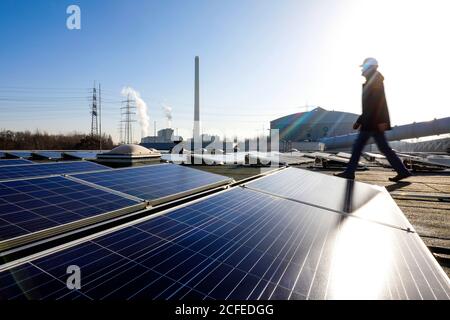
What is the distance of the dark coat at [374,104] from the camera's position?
759 cm

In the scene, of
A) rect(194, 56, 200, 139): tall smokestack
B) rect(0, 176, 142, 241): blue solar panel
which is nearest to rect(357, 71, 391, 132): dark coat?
rect(0, 176, 142, 241): blue solar panel

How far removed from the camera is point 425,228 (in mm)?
4871

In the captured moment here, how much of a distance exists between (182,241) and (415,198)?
753 cm

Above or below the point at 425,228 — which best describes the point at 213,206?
above

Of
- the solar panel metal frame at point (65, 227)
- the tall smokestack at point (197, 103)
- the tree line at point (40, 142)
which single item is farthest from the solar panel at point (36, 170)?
the tall smokestack at point (197, 103)

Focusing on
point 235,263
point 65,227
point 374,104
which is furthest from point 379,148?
point 65,227

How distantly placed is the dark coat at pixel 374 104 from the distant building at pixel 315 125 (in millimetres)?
77832

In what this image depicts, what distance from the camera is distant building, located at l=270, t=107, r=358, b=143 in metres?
86.8

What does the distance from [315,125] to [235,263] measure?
94775 mm

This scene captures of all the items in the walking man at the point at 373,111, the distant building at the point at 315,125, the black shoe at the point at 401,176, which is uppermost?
the distant building at the point at 315,125

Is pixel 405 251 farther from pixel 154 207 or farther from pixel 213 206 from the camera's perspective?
pixel 154 207

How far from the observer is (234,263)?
2.25 meters
